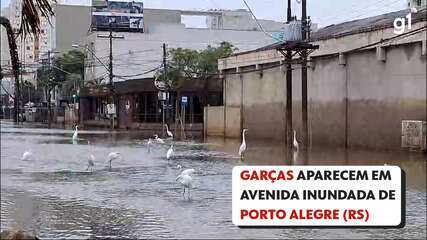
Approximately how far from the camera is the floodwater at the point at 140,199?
13.1 feet

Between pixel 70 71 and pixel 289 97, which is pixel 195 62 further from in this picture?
pixel 289 97

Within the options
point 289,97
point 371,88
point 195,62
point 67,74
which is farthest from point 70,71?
point 371,88

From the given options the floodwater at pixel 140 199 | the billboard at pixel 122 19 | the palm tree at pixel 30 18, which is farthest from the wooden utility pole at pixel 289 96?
the billboard at pixel 122 19

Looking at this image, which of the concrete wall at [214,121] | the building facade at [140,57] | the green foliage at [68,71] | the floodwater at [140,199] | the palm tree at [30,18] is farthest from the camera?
the green foliage at [68,71]

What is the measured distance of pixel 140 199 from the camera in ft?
25.8

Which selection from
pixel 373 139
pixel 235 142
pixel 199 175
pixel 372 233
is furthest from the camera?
pixel 235 142

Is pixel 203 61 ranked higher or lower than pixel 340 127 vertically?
higher

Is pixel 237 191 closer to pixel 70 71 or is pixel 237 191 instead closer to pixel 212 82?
pixel 212 82

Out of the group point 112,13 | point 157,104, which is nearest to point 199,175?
point 157,104

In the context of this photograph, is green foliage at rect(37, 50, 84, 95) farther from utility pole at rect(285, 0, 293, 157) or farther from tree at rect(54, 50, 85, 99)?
utility pole at rect(285, 0, 293, 157)

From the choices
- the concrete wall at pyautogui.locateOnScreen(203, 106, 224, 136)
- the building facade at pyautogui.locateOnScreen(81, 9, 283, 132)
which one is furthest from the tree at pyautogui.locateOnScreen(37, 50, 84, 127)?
the concrete wall at pyautogui.locateOnScreen(203, 106, 224, 136)

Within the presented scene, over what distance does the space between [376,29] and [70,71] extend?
48.2 meters

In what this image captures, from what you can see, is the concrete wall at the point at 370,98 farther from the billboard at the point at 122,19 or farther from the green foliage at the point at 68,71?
the green foliage at the point at 68,71

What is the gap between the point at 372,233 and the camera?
16.7 ft
